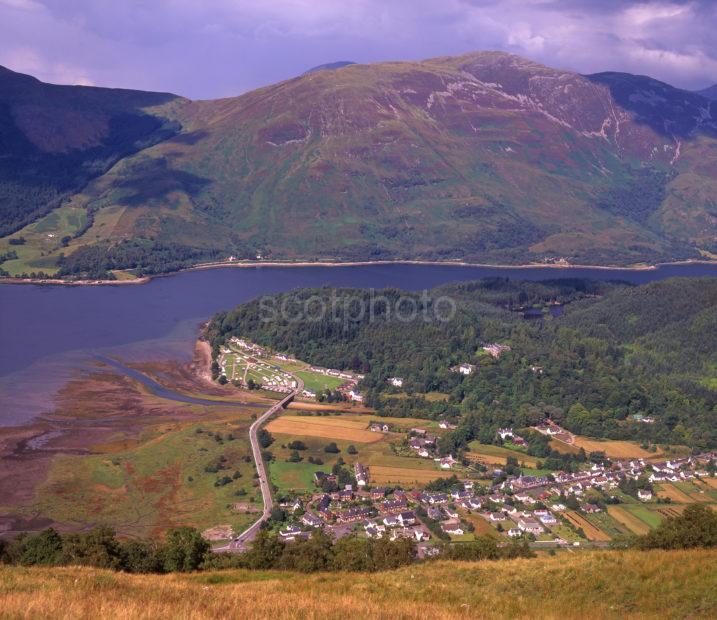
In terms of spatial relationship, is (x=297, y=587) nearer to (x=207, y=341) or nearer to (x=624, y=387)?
(x=624, y=387)

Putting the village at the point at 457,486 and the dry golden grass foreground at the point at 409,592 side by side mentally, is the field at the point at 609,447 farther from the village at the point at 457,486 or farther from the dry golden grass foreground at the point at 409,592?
the dry golden grass foreground at the point at 409,592

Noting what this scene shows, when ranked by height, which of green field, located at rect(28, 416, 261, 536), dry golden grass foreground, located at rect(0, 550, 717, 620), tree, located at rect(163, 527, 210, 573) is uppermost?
dry golden grass foreground, located at rect(0, 550, 717, 620)

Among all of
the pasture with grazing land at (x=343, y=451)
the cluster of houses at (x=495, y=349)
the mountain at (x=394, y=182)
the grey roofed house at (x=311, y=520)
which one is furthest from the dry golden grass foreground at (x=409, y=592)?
the mountain at (x=394, y=182)

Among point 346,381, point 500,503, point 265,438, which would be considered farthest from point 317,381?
point 500,503

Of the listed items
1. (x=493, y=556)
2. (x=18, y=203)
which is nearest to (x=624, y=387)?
(x=493, y=556)

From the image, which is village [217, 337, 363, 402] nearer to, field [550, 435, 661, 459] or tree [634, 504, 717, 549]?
field [550, 435, 661, 459]

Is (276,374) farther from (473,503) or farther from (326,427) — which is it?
(473,503)

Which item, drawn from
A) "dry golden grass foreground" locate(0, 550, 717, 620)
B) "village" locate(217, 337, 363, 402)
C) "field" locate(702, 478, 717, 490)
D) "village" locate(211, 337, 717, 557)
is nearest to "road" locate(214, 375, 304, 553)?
"village" locate(211, 337, 717, 557)
